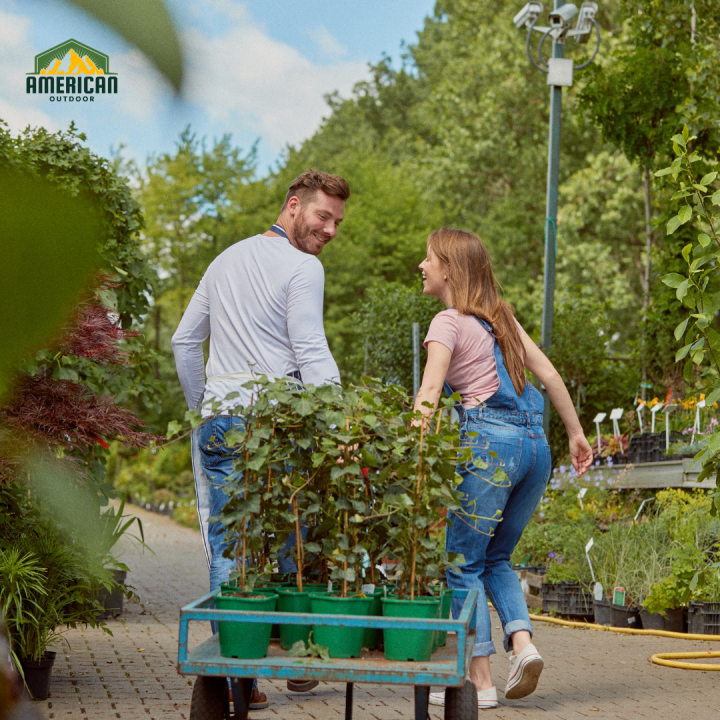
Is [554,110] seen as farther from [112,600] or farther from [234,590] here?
[234,590]

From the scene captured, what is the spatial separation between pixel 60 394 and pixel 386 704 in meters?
1.98

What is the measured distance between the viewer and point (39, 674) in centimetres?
393

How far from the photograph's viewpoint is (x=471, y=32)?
29938mm

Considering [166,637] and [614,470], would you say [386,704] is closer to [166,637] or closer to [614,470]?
[166,637]

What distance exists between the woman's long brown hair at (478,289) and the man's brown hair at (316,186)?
48cm


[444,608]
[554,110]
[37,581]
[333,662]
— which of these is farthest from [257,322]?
[554,110]

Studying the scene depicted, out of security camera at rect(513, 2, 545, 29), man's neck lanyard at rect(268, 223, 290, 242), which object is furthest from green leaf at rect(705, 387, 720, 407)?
security camera at rect(513, 2, 545, 29)

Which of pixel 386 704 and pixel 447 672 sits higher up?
pixel 447 672

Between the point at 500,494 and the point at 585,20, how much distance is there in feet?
29.7

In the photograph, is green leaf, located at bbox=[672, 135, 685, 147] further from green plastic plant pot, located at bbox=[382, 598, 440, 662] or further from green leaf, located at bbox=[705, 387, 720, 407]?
green plastic plant pot, located at bbox=[382, 598, 440, 662]

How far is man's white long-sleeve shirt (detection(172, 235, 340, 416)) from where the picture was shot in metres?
3.31

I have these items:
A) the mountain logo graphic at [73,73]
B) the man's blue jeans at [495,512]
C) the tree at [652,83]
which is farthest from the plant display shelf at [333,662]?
the tree at [652,83]

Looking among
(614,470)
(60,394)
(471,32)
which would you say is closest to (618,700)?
(60,394)

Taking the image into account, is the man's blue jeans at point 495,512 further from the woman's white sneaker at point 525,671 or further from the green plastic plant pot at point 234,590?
the green plastic plant pot at point 234,590
